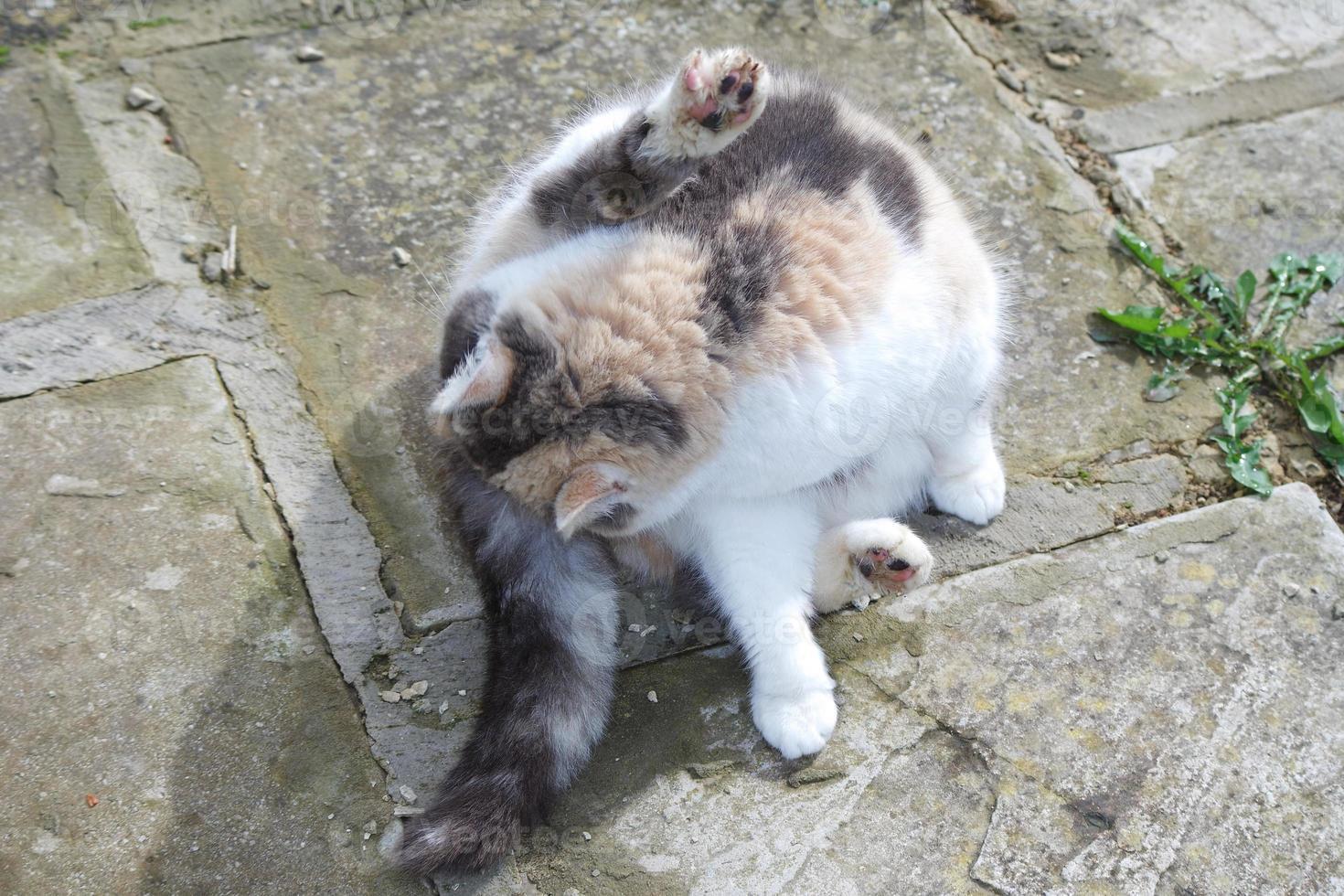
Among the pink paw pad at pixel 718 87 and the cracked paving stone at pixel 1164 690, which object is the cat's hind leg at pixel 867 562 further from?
the pink paw pad at pixel 718 87

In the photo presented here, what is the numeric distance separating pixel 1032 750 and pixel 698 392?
3.64 ft

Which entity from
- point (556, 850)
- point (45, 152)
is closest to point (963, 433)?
point (556, 850)

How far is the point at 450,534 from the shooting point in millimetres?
2680

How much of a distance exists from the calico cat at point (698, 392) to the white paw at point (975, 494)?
0.40 feet

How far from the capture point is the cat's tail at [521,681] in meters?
2.03

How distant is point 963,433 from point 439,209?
1.78 metres

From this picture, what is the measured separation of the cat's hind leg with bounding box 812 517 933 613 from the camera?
2.43m

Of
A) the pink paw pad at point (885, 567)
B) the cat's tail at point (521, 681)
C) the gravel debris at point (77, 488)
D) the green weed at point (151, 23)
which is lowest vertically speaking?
the pink paw pad at point (885, 567)

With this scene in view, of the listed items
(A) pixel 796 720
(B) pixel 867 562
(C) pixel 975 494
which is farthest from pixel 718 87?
(A) pixel 796 720

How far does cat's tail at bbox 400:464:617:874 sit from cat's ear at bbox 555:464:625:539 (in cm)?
20

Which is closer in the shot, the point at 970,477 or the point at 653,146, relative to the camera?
the point at 653,146

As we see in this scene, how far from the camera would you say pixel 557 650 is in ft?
7.40

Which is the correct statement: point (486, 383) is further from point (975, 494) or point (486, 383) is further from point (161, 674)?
point (975, 494)

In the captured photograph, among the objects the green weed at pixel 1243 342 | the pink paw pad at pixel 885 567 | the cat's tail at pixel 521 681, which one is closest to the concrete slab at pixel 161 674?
the cat's tail at pixel 521 681
